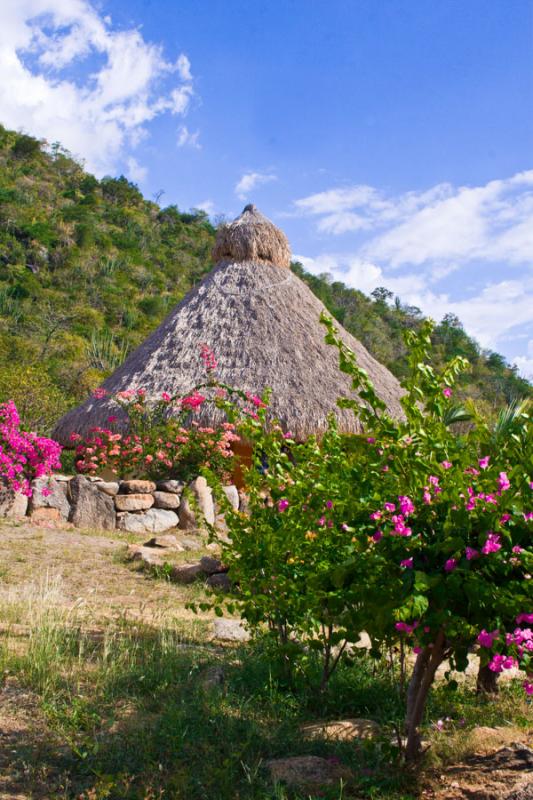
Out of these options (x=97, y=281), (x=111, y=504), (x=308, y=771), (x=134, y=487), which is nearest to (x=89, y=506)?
(x=111, y=504)

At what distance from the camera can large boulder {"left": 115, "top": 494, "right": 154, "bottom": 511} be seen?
26.3 feet

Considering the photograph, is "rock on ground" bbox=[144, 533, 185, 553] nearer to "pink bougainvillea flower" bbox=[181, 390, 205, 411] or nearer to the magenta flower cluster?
"pink bougainvillea flower" bbox=[181, 390, 205, 411]

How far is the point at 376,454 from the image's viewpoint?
234 cm

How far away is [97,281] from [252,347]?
16.6 m

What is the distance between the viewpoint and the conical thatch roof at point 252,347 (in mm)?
10180

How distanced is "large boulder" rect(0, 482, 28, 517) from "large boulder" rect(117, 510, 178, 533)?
1.03 m

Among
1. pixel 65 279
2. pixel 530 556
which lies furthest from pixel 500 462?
pixel 65 279

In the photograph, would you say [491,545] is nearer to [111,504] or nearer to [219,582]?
[219,582]

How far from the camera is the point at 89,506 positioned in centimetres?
787

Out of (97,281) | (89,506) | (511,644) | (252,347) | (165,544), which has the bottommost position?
(165,544)

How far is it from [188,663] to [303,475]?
113 cm

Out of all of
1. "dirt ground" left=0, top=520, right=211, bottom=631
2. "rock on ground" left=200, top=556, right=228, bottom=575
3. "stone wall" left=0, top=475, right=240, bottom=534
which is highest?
"stone wall" left=0, top=475, right=240, bottom=534

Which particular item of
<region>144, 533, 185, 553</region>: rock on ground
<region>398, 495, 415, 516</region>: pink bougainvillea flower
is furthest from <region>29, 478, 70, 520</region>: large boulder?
<region>398, 495, 415, 516</region>: pink bougainvillea flower

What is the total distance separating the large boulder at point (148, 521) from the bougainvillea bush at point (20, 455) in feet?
3.18
